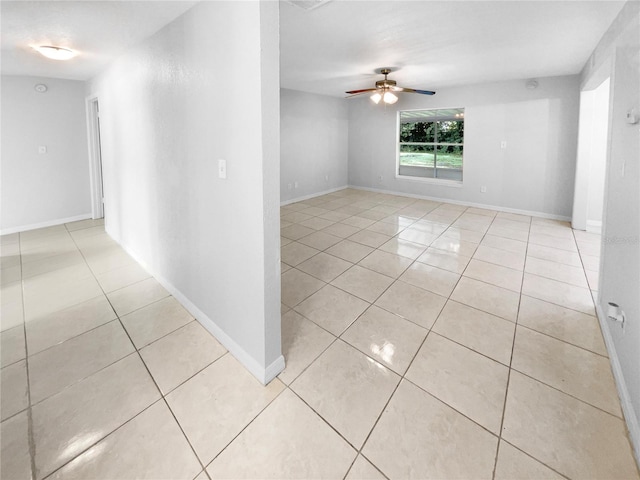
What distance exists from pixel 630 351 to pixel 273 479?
1.83 m

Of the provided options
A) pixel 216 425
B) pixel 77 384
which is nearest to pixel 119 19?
pixel 77 384

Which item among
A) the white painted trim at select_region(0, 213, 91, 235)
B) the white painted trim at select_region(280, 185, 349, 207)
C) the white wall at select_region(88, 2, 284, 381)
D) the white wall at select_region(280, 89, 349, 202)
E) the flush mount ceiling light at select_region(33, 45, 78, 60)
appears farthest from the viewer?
the white painted trim at select_region(280, 185, 349, 207)

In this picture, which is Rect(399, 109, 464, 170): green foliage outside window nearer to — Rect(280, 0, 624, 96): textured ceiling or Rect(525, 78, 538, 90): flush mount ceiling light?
Rect(525, 78, 538, 90): flush mount ceiling light

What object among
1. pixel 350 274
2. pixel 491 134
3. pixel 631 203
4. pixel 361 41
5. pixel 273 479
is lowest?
pixel 273 479

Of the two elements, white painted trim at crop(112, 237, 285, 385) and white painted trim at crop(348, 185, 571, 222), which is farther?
white painted trim at crop(348, 185, 571, 222)

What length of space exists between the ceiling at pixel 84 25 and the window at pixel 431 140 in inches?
215

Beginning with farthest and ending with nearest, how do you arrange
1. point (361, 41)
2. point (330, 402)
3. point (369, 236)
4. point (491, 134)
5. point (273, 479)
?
point (491, 134), point (369, 236), point (361, 41), point (330, 402), point (273, 479)

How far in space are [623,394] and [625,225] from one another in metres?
0.92

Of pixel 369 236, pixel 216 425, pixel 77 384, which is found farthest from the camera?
pixel 369 236

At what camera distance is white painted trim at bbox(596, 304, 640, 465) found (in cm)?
133

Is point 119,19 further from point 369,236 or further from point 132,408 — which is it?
point 369,236

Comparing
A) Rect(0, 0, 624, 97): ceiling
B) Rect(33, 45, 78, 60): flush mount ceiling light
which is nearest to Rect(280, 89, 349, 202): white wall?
Rect(0, 0, 624, 97): ceiling

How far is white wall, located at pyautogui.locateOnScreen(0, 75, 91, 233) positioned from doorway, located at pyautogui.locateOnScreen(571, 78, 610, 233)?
7.38 metres

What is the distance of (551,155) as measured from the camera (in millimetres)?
4930
